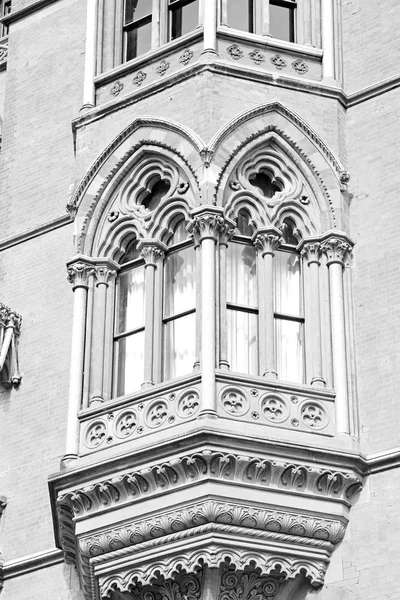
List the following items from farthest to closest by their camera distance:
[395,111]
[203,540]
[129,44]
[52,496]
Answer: [129,44] → [395,111] → [52,496] → [203,540]

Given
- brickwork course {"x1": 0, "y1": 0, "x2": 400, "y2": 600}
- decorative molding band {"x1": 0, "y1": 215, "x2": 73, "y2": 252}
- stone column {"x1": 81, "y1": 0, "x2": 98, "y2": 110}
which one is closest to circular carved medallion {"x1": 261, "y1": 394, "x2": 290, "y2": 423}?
brickwork course {"x1": 0, "y1": 0, "x2": 400, "y2": 600}

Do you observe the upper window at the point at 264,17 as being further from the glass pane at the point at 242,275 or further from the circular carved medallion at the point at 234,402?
the circular carved medallion at the point at 234,402

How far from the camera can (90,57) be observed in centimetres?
2069

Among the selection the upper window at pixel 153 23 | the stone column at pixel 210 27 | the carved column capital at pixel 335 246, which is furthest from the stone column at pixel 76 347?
the upper window at pixel 153 23

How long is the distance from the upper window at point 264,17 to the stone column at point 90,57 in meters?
1.84

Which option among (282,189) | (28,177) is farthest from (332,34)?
(28,177)

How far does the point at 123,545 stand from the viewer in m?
17.2

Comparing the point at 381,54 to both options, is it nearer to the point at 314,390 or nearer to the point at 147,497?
the point at 314,390

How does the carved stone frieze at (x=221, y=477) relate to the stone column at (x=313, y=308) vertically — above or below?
below

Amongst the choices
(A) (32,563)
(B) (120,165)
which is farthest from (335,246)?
(A) (32,563)

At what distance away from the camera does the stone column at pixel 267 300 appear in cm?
1783

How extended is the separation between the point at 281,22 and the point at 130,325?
4.55m

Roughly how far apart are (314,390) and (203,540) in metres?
2.18

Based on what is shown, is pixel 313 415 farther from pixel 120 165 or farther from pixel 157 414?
pixel 120 165
